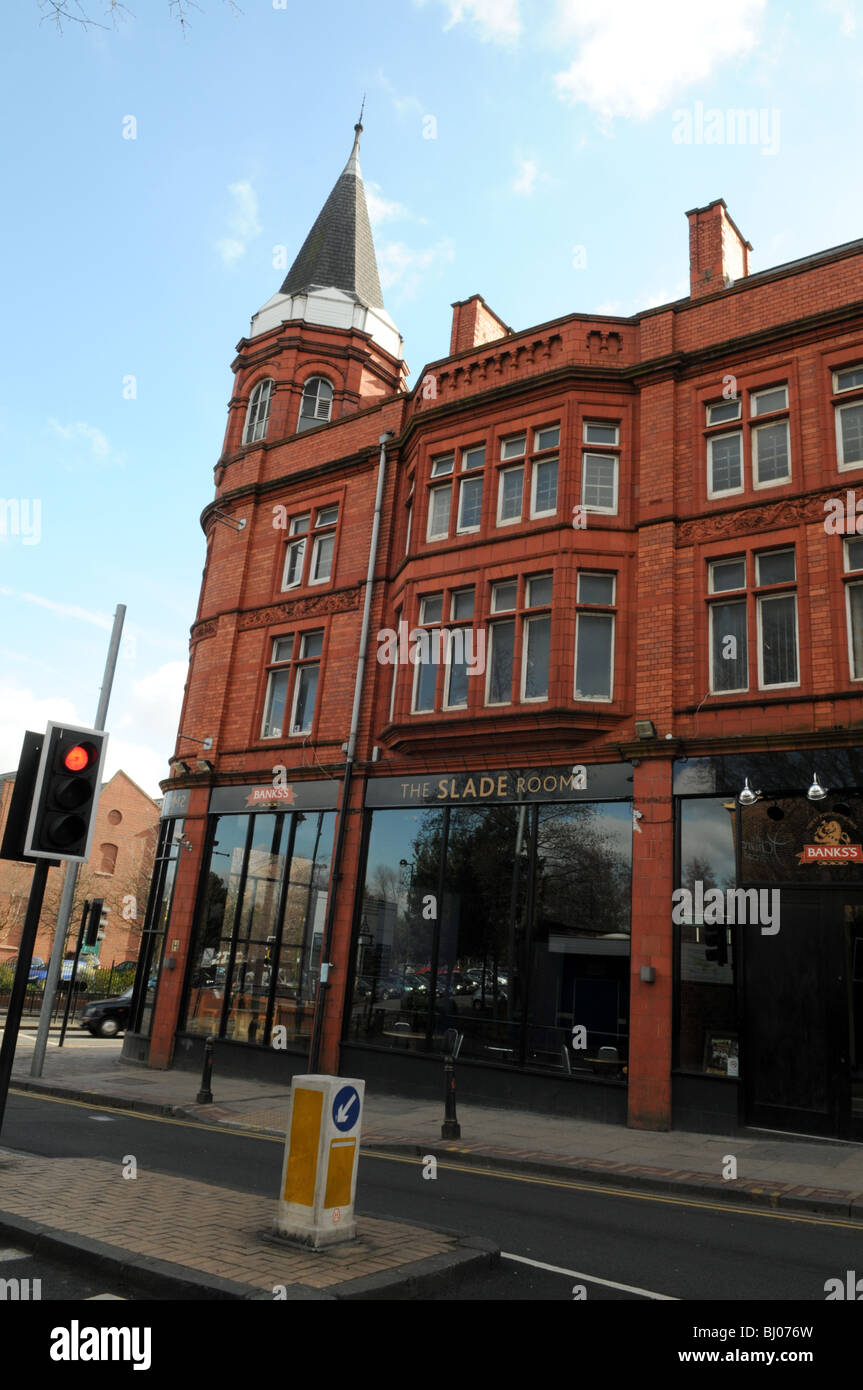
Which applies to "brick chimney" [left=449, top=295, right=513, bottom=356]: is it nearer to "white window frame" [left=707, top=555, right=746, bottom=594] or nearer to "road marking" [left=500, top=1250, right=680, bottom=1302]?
"white window frame" [left=707, top=555, right=746, bottom=594]

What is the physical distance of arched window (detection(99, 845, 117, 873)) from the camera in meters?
57.0

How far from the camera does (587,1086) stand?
1509 centimetres

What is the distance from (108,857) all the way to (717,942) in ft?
162

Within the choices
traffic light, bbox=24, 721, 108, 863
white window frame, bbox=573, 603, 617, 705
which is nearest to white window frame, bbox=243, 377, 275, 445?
white window frame, bbox=573, 603, 617, 705

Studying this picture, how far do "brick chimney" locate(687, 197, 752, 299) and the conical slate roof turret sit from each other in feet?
34.9

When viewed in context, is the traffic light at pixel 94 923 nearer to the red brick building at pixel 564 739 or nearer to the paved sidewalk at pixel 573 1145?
the red brick building at pixel 564 739

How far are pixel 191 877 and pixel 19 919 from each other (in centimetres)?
3560

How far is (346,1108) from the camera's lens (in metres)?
6.67

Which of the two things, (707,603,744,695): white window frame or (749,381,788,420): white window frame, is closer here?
(707,603,744,695): white window frame

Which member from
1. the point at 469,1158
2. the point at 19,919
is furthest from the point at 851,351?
the point at 19,919

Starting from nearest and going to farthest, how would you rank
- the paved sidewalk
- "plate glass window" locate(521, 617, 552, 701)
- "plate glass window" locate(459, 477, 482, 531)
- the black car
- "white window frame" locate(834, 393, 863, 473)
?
the paved sidewalk
"white window frame" locate(834, 393, 863, 473)
"plate glass window" locate(521, 617, 552, 701)
"plate glass window" locate(459, 477, 482, 531)
the black car

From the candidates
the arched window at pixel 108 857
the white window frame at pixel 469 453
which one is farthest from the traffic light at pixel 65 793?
the arched window at pixel 108 857

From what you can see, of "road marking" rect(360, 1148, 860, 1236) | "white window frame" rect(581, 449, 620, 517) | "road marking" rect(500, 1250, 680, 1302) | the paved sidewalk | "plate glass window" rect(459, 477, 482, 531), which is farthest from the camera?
"plate glass window" rect(459, 477, 482, 531)
